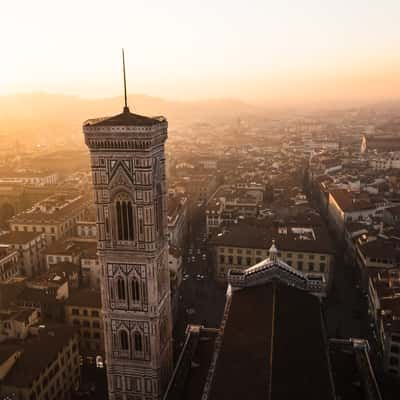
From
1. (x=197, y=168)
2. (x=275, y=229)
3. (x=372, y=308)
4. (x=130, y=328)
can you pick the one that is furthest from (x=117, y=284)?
(x=197, y=168)

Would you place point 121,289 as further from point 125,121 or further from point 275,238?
point 275,238

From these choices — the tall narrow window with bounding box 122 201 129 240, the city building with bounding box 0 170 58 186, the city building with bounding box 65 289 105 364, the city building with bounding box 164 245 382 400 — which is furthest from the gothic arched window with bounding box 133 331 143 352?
the city building with bounding box 0 170 58 186

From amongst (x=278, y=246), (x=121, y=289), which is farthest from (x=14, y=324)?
(x=278, y=246)

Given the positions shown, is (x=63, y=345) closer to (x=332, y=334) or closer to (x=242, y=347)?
(x=242, y=347)

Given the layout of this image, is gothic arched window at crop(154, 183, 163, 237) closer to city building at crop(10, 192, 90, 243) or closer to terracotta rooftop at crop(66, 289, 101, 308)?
terracotta rooftop at crop(66, 289, 101, 308)

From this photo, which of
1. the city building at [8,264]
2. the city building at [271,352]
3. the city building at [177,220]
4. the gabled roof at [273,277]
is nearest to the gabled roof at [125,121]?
the gabled roof at [273,277]

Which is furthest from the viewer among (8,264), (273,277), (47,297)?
(8,264)
